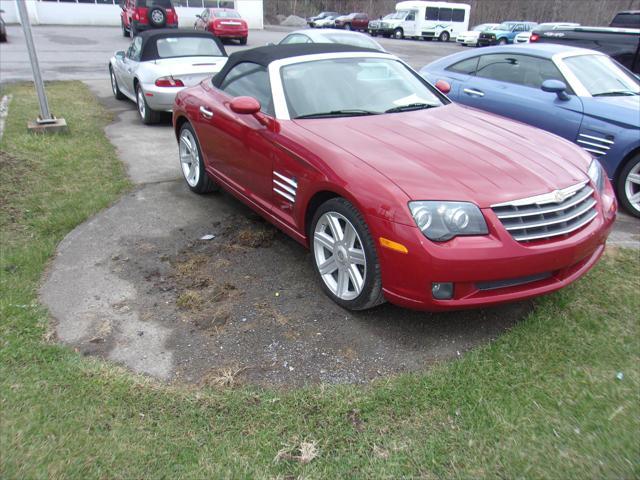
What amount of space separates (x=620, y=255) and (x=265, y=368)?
3.08 meters

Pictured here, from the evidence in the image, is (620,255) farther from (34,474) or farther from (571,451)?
(34,474)

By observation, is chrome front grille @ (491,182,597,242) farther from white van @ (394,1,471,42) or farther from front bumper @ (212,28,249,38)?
white van @ (394,1,471,42)

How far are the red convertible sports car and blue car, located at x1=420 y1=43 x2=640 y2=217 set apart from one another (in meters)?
1.75

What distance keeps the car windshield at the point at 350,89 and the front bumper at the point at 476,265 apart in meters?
1.33

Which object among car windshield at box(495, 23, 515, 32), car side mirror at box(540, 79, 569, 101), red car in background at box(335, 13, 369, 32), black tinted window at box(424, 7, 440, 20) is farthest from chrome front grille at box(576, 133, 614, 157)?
red car in background at box(335, 13, 369, 32)

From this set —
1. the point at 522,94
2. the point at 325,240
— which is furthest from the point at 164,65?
the point at 325,240

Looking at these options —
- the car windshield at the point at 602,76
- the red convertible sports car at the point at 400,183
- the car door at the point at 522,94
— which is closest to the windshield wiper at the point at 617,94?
the car windshield at the point at 602,76

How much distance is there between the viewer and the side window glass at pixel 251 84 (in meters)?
3.98

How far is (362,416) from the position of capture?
246 cm

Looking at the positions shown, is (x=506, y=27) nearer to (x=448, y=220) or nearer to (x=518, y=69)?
(x=518, y=69)

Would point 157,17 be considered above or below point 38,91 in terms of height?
above

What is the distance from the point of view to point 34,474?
6.93 ft

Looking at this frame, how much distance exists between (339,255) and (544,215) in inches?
48.2

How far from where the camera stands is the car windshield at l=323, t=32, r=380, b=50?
1066 centimetres
